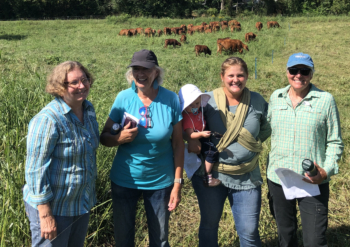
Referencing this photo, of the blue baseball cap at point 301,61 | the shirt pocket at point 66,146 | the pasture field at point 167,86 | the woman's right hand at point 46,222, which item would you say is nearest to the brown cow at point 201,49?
the pasture field at point 167,86

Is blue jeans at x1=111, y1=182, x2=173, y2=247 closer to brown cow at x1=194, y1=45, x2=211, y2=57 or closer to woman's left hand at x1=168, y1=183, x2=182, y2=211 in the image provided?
woman's left hand at x1=168, y1=183, x2=182, y2=211

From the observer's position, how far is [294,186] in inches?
85.0

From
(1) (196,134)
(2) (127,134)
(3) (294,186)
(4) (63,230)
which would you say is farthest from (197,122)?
(4) (63,230)

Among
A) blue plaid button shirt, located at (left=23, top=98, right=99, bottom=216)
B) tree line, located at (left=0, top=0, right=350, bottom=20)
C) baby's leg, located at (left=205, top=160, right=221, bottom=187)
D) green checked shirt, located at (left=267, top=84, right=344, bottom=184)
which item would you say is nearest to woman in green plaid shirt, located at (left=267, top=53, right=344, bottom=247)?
green checked shirt, located at (left=267, top=84, right=344, bottom=184)

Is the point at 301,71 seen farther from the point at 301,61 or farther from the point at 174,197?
the point at 174,197

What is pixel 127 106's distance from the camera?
2.10 meters

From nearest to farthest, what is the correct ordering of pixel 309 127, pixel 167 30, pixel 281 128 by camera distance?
pixel 309 127, pixel 281 128, pixel 167 30

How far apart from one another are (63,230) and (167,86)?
655 cm

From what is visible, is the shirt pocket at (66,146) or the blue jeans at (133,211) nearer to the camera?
the shirt pocket at (66,146)

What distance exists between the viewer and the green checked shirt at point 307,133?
2156mm

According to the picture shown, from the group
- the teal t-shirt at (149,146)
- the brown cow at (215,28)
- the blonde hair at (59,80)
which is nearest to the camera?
the blonde hair at (59,80)

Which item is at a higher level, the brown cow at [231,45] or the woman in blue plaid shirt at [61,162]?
the brown cow at [231,45]

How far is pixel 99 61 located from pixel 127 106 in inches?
407

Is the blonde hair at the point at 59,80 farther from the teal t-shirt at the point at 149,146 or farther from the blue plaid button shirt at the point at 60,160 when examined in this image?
the teal t-shirt at the point at 149,146
